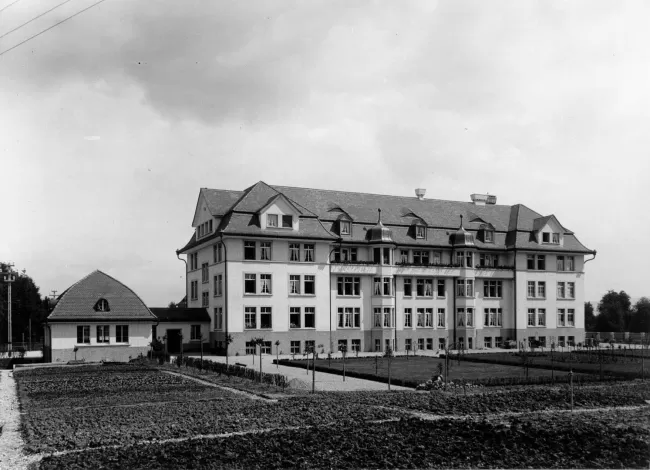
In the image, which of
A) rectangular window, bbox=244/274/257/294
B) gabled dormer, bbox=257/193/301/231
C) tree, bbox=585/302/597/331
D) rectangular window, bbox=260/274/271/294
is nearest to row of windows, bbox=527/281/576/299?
gabled dormer, bbox=257/193/301/231

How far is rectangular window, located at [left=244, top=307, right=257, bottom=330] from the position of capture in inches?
1919

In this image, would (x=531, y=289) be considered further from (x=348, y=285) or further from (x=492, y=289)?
(x=348, y=285)

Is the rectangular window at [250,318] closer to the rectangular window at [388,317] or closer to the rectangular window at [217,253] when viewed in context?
the rectangular window at [217,253]

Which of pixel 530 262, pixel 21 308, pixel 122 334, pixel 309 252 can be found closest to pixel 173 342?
pixel 122 334

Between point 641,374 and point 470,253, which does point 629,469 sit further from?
point 470,253

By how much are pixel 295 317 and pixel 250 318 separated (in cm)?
361

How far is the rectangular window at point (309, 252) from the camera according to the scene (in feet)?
169

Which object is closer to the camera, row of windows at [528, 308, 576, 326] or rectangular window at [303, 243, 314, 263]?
rectangular window at [303, 243, 314, 263]

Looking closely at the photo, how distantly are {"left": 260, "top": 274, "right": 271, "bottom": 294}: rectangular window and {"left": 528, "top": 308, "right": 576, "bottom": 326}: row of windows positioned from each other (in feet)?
80.3

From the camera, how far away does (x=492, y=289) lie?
6019cm

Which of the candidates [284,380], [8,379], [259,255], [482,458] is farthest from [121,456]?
[259,255]

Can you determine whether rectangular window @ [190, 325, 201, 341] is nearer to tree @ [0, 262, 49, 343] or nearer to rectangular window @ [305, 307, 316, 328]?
rectangular window @ [305, 307, 316, 328]

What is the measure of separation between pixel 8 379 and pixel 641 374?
95.1ft

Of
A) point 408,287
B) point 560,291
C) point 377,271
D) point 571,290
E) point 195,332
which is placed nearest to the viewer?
point 195,332
